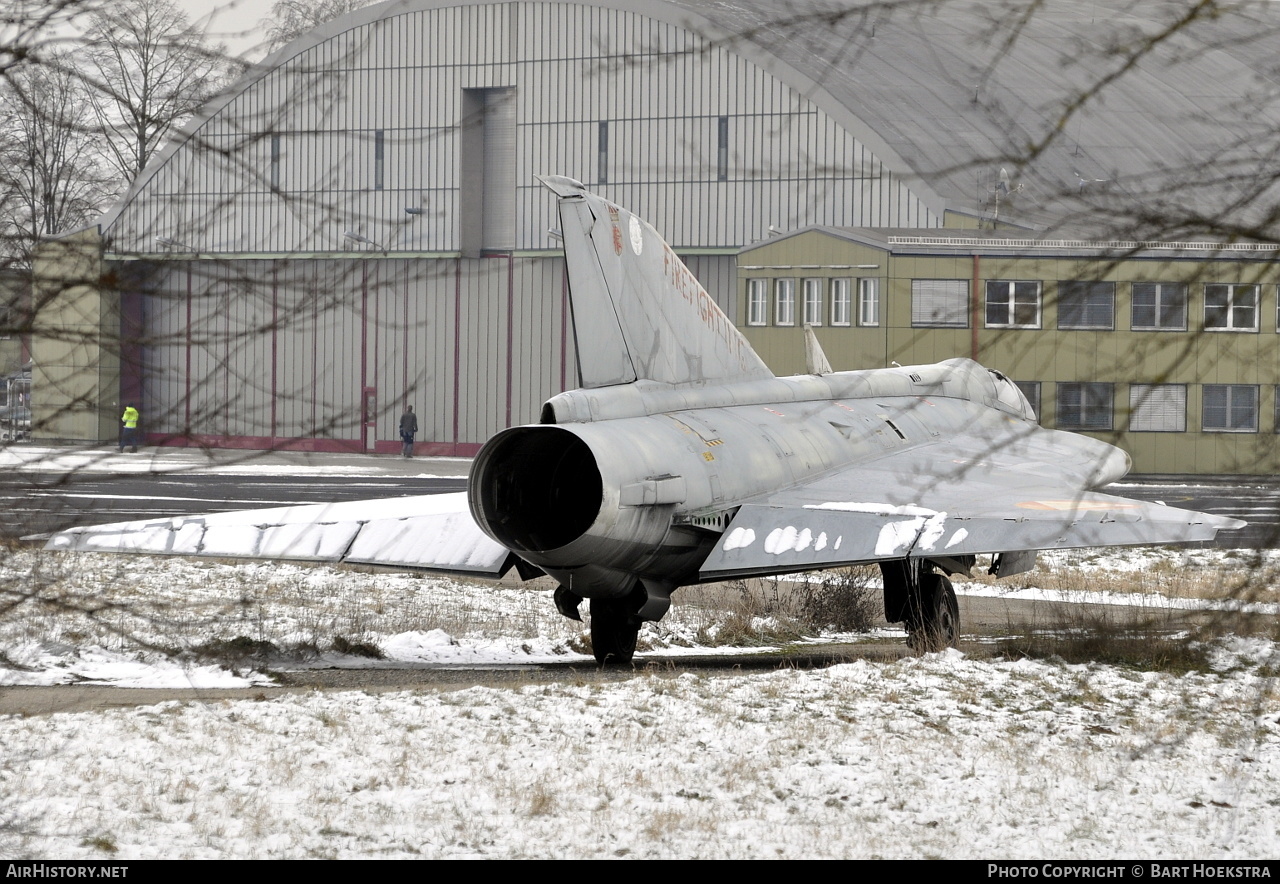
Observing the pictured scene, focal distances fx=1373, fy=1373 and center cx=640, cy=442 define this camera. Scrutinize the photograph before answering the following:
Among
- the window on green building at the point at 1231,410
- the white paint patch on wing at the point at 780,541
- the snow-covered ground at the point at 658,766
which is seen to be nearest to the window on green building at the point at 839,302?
the window on green building at the point at 1231,410

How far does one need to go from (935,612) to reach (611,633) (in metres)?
3.76

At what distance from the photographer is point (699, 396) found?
13758 mm

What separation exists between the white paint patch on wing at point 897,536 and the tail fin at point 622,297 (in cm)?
271

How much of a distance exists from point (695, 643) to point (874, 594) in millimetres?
4931

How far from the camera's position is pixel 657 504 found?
1203 centimetres

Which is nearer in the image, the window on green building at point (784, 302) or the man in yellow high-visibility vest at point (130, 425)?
the man in yellow high-visibility vest at point (130, 425)

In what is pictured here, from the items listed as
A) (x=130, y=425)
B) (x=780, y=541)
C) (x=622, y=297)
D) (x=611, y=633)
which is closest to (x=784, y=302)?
(x=611, y=633)

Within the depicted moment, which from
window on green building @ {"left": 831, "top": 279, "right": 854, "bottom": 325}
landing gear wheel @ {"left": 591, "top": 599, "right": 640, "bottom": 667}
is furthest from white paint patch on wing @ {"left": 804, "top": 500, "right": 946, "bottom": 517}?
window on green building @ {"left": 831, "top": 279, "right": 854, "bottom": 325}

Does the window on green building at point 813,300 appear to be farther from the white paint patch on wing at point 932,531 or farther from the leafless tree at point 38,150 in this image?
the leafless tree at point 38,150

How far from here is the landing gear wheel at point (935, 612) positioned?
49.1 feet

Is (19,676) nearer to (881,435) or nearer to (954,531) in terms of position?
(954,531)

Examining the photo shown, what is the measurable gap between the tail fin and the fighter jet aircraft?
0.06 feet

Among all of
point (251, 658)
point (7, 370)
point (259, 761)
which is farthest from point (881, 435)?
point (7, 370)
